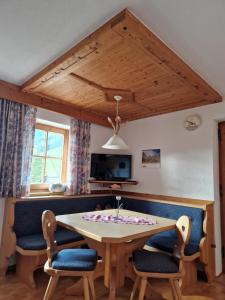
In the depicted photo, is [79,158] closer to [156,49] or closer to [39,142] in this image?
[39,142]

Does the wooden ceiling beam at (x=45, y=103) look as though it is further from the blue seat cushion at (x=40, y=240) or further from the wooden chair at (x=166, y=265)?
the wooden chair at (x=166, y=265)

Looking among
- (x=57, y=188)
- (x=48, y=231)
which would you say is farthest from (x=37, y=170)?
(x=48, y=231)

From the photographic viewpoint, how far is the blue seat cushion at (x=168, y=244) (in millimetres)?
2511

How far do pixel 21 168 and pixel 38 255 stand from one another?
45.0 inches

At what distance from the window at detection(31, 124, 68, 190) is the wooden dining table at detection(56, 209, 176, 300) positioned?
1.27m

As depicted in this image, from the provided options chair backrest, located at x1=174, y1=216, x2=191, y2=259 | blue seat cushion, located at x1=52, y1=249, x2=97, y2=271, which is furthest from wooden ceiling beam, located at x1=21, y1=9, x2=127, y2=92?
blue seat cushion, located at x1=52, y1=249, x2=97, y2=271

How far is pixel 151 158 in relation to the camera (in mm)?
3744

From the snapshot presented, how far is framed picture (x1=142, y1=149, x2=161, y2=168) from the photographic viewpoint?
12.0 ft

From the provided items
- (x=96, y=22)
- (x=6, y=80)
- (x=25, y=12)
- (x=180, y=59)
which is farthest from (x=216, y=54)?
(x=6, y=80)

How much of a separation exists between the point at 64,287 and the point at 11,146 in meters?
1.85

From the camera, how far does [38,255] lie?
2354mm

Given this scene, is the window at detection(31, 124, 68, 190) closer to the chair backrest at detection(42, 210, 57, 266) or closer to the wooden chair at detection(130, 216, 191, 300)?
the chair backrest at detection(42, 210, 57, 266)

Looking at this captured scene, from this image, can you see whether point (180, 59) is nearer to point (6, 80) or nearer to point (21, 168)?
point (6, 80)

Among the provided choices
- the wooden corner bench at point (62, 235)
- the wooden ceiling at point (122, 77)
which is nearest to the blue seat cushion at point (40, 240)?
the wooden corner bench at point (62, 235)
